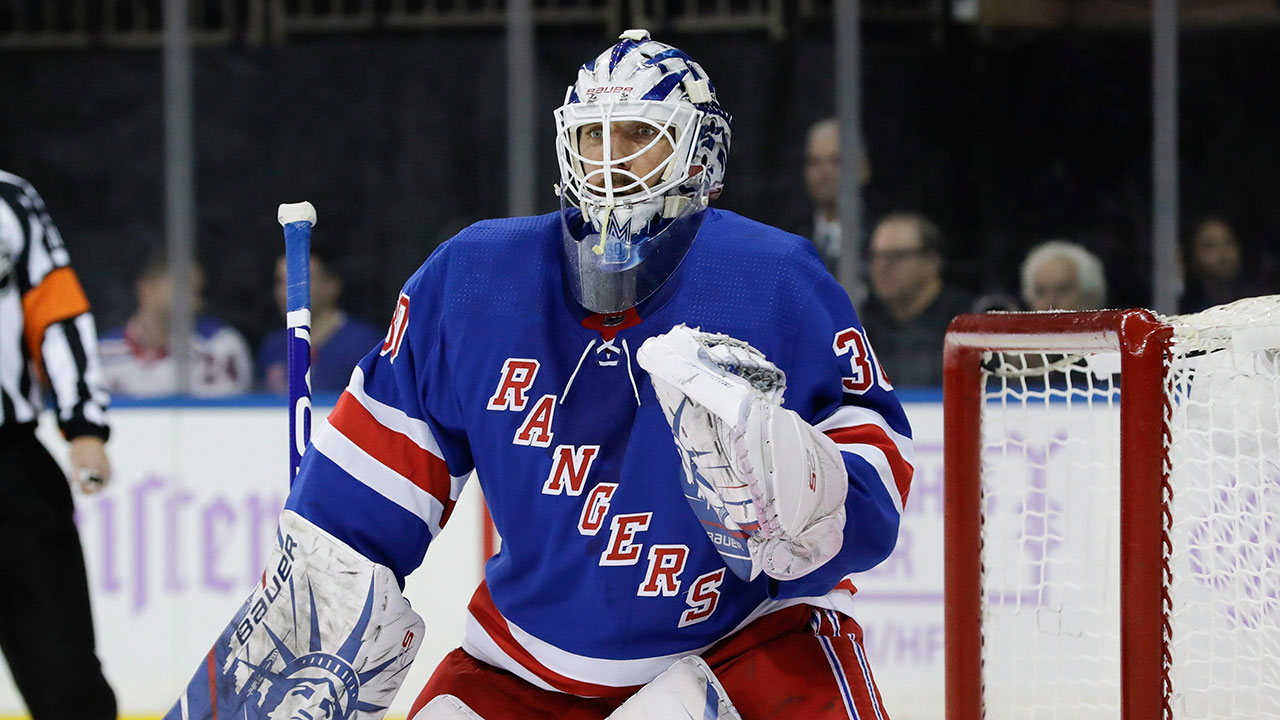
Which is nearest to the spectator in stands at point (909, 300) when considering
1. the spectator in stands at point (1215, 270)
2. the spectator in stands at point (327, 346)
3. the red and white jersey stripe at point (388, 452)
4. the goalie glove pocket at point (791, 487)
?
the spectator in stands at point (1215, 270)

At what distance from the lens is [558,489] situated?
4.97 feet

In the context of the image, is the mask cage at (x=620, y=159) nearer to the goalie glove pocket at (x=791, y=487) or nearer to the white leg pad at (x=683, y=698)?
the goalie glove pocket at (x=791, y=487)

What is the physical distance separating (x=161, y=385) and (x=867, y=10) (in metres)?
2.02

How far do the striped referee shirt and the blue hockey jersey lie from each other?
161 cm

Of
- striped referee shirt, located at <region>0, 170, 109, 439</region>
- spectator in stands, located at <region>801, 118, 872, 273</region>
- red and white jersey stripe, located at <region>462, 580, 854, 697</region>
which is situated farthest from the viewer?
spectator in stands, located at <region>801, 118, 872, 273</region>

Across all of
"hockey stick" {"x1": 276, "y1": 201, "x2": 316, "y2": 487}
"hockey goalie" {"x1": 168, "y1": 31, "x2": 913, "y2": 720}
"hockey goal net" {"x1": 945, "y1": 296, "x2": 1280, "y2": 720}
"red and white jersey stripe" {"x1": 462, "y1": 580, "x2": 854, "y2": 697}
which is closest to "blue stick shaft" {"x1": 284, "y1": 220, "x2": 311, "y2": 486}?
"hockey stick" {"x1": 276, "y1": 201, "x2": 316, "y2": 487}

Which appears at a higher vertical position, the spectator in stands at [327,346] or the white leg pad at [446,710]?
the spectator in stands at [327,346]

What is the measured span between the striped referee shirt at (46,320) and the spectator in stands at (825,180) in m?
1.76

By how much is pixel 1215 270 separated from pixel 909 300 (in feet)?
2.45

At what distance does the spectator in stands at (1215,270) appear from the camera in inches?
148

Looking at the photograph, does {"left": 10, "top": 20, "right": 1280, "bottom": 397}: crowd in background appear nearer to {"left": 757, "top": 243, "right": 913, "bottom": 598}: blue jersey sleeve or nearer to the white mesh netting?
the white mesh netting

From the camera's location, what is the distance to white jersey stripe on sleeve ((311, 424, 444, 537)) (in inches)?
61.7

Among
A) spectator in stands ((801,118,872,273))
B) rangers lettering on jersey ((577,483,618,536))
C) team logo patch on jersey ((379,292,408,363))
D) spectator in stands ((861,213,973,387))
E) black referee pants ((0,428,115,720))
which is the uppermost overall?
spectator in stands ((801,118,872,273))

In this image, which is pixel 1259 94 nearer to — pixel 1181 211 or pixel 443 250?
pixel 1181 211
